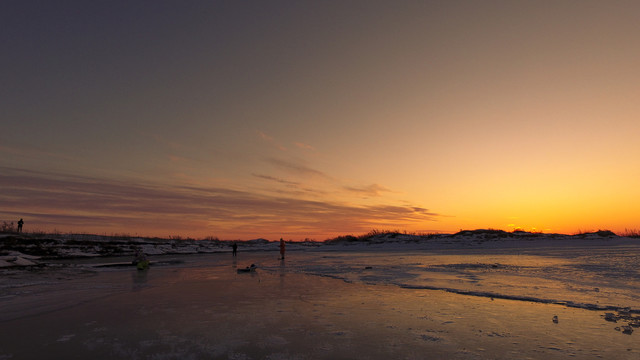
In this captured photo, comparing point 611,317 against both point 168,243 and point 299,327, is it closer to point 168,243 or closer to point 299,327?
point 299,327

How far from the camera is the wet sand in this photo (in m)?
6.01

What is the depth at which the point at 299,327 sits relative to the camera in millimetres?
7758

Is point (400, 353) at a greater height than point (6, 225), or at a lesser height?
lesser

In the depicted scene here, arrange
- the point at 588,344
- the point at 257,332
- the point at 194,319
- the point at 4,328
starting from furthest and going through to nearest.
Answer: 1. the point at 194,319
2. the point at 4,328
3. the point at 257,332
4. the point at 588,344

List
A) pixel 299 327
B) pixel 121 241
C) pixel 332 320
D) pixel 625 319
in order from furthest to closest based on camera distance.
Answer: pixel 121 241 → pixel 332 320 → pixel 625 319 → pixel 299 327

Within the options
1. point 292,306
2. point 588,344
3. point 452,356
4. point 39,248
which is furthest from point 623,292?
point 39,248

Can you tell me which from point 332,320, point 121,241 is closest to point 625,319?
point 332,320

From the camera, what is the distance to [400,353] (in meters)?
5.91

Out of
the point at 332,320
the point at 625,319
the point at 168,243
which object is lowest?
the point at 332,320

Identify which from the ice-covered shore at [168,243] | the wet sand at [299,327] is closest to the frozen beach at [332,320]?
the wet sand at [299,327]

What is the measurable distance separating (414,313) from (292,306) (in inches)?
135

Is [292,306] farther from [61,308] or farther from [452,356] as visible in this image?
[61,308]

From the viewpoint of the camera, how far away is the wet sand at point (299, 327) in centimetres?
601

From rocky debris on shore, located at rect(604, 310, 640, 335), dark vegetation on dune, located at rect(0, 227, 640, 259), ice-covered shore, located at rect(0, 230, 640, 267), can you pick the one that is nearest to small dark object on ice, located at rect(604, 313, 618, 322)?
rocky debris on shore, located at rect(604, 310, 640, 335)
